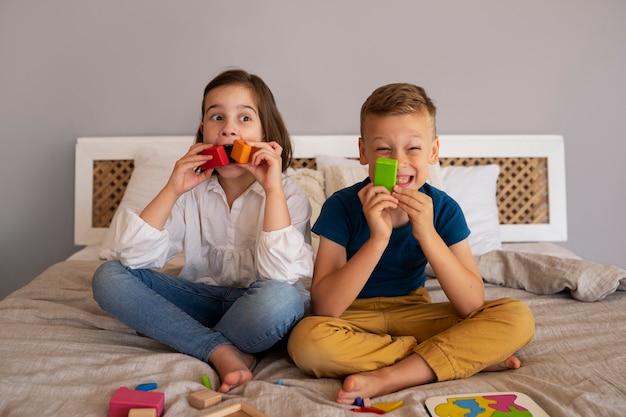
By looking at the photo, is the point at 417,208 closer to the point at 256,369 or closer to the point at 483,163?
the point at 256,369

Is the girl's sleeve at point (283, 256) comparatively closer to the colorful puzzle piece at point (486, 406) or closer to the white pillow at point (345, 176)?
the colorful puzzle piece at point (486, 406)

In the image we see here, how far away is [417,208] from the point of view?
1106mm

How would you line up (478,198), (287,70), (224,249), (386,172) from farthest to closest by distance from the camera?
(287,70) < (478,198) < (224,249) < (386,172)

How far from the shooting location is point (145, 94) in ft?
7.33

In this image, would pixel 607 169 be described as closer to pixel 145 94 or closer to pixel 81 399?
pixel 145 94

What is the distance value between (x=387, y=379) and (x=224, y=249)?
1.65 feet

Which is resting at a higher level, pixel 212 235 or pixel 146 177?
pixel 146 177

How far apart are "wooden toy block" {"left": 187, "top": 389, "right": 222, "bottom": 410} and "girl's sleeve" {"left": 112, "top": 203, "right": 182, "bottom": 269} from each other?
39 cm

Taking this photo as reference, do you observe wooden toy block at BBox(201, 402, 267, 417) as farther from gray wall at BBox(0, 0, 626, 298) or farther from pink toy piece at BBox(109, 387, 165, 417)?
gray wall at BBox(0, 0, 626, 298)

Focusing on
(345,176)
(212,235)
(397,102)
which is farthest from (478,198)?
(212,235)

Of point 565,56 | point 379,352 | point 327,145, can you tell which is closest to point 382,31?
point 327,145

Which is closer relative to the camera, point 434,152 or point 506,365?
point 506,365

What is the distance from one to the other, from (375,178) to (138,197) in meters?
1.14

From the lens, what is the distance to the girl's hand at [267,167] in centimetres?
118
